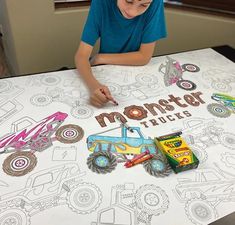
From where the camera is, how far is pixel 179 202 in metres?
0.58

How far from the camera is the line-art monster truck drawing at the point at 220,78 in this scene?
962 millimetres

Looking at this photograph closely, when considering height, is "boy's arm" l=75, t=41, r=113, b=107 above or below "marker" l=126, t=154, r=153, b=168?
above

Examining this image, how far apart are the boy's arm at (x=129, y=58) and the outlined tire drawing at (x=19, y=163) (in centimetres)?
49

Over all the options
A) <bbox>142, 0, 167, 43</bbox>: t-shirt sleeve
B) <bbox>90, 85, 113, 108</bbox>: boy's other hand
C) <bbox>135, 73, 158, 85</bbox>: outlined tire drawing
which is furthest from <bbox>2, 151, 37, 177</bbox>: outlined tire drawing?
<bbox>142, 0, 167, 43</bbox>: t-shirt sleeve

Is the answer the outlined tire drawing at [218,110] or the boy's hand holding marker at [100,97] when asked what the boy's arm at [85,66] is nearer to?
the boy's hand holding marker at [100,97]

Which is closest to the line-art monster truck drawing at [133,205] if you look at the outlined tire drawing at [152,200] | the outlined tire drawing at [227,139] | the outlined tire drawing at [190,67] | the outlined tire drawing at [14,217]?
the outlined tire drawing at [152,200]

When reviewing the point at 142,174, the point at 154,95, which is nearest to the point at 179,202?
the point at 142,174

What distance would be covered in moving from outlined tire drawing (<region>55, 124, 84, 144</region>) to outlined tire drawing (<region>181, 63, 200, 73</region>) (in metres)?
0.53

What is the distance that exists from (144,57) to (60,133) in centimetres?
49

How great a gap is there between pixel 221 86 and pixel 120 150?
497mm

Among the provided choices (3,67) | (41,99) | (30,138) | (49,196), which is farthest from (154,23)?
(3,67)

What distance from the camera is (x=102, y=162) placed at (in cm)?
65

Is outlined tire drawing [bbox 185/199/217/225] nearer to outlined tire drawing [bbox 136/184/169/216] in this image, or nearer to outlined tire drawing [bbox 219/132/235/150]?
outlined tire drawing [bbox 136/184/169/216]

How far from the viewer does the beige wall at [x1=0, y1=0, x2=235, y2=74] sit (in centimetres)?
138
